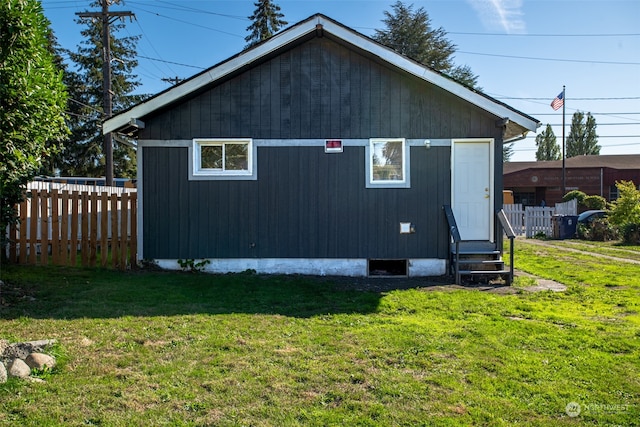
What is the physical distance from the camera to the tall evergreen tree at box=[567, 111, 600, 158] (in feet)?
184

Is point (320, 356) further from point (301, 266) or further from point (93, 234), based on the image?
point (93, 234)

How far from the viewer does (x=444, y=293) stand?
731cm

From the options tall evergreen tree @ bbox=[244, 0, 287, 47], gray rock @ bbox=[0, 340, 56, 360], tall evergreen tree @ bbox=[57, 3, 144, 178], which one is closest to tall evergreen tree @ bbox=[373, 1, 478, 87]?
tall evergreen tree @ bbox=[244, 0, 287, 47]

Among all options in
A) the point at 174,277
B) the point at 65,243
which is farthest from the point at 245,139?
the point at 65,243

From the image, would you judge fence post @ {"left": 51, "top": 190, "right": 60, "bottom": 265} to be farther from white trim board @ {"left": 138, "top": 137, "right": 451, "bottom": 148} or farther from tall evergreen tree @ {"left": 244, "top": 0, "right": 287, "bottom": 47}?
tall evergreen tree @ {"left": 244, "top": 0, "right": 287, "bottom": 47}

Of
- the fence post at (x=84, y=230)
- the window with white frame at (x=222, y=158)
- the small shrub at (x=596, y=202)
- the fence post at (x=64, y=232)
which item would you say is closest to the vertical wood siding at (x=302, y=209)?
the window with white frame at (x=222, y=158)

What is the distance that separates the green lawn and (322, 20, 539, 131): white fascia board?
11.5ft

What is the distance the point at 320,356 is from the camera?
421 cm

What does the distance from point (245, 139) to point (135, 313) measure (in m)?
4.37

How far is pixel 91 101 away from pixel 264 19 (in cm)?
1272

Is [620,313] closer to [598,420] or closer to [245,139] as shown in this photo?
[598,420]

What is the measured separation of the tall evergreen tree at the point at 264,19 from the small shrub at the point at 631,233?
78.9 ft

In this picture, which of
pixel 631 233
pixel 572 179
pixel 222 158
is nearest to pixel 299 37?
pixel 222 158

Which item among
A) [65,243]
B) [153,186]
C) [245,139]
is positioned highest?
[245,139]
